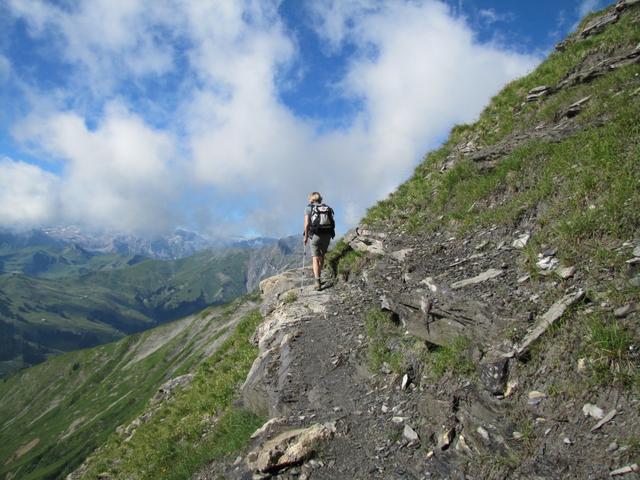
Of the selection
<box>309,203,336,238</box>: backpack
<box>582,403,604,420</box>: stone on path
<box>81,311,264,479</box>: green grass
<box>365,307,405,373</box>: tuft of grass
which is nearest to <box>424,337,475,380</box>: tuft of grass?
<box>365,307,405,373</box>: tuft of grass

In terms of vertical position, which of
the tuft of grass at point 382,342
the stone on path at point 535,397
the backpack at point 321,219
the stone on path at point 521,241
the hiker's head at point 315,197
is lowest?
the stone on path at point 535,397

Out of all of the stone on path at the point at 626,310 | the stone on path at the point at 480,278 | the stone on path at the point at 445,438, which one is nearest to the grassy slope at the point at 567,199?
the stone on path at the point at 626,310

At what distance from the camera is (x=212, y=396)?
16.8 metres

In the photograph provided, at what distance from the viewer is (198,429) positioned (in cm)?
1486

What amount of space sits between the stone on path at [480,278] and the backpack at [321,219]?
8.20m

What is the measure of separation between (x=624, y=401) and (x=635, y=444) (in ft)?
2.49

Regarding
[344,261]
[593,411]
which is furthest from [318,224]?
[593,411]

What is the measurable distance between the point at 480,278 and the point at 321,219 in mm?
8831

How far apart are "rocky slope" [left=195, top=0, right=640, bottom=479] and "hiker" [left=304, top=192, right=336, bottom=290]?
1.90 meters

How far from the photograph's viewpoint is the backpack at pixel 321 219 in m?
18.7

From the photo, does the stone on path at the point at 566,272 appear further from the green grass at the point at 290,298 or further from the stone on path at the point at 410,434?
the green grass at the point at 290,298

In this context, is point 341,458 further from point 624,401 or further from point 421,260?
point 421,260

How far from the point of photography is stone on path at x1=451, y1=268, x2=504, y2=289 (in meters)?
11.1

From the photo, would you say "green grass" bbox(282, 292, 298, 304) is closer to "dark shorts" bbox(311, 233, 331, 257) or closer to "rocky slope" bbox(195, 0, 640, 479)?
"rocky slope" bbox(195, 0, 640, 479)
